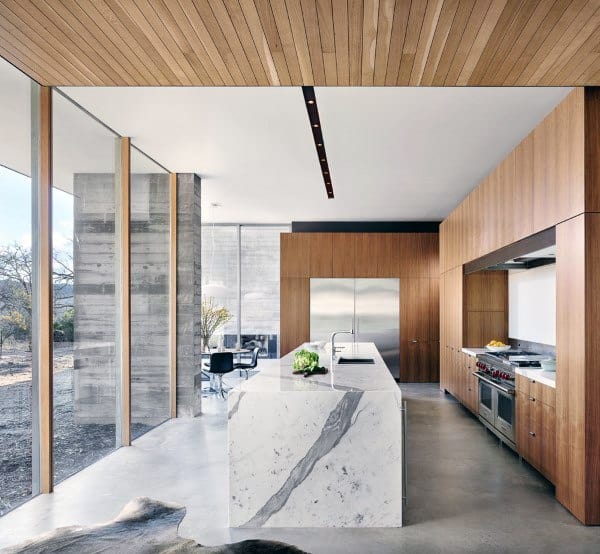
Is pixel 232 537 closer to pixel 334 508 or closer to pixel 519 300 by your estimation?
pixel 334 508

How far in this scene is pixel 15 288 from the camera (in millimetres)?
3443

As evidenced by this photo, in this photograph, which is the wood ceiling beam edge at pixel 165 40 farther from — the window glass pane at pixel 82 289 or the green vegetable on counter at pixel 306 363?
the green vegetable on counter at pixel 306 363

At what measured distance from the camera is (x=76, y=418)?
4211 mm

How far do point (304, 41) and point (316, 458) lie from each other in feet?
7.73

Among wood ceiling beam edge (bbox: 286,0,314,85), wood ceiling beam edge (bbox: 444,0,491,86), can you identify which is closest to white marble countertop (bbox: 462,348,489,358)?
wood ceiling beam edge (bbox: 444,0,491,86)

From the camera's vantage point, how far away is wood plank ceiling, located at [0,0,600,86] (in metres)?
2.40

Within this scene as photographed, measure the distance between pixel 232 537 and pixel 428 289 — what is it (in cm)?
690

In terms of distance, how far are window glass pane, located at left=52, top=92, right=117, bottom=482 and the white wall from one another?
14.6 ft

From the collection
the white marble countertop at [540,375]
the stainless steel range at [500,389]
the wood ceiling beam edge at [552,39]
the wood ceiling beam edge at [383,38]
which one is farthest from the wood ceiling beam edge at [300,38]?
the stainless steel range at [500,389]

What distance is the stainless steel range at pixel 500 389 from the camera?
4691 millimetres

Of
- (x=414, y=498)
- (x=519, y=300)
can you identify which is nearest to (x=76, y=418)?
(x=414, y=498)

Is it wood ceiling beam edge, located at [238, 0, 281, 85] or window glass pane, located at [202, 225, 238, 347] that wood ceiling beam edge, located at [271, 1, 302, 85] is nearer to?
wood ceiling beam edge, located at [238, 0, 281, 85]

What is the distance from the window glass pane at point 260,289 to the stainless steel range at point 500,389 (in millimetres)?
5044

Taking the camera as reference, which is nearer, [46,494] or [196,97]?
[46,494]
